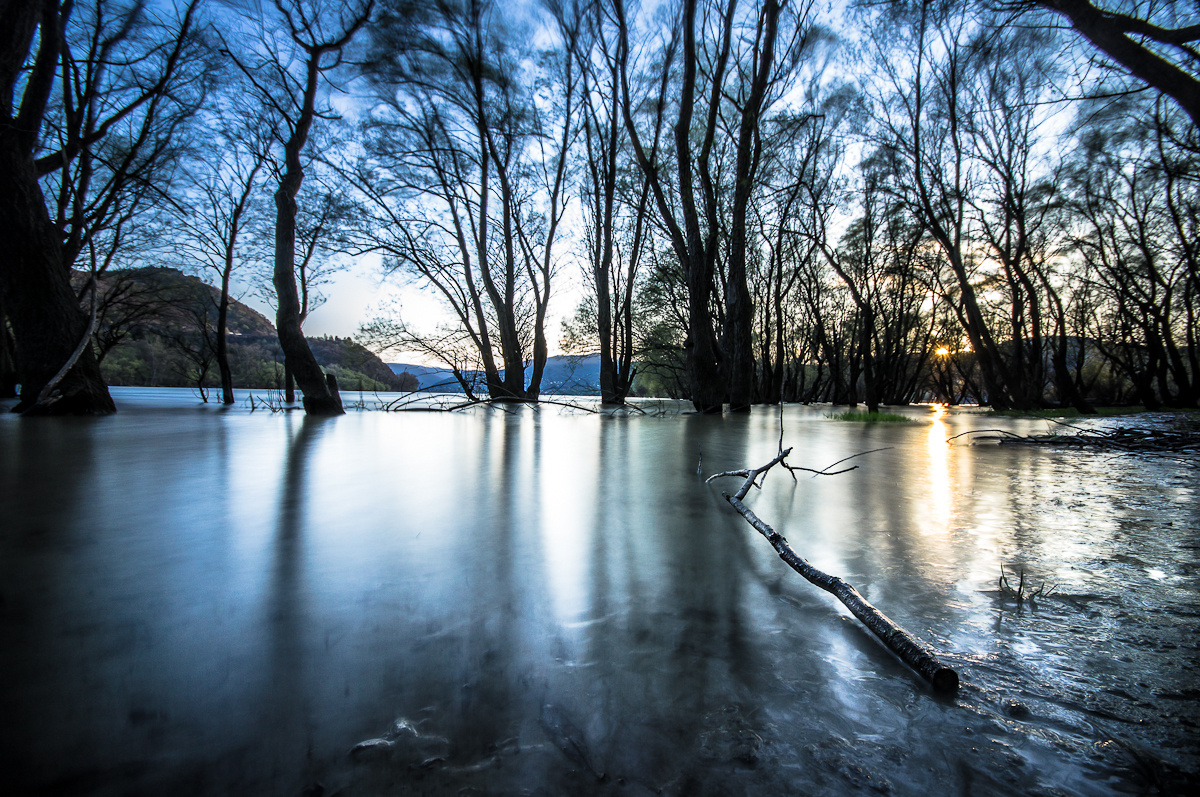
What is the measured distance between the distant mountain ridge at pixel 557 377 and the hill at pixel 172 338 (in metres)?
1.43

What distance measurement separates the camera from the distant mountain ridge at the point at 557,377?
9.44m

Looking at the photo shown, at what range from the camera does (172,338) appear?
611 inches

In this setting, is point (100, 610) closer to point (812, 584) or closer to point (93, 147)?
point (812, 584)

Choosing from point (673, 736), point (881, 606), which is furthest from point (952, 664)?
point (673, 736)

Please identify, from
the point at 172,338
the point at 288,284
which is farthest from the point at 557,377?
the point at 172,338

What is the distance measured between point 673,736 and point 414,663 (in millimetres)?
404

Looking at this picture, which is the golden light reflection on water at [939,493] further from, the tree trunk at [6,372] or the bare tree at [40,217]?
the tree trunk at [6,372]

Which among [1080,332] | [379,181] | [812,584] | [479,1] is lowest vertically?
[812,584]

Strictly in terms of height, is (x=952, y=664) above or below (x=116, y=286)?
below

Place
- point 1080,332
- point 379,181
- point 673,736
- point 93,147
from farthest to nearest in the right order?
point 1080,332
point 379,181
point 93,147
point 673,736

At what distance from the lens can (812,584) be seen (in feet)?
3.52

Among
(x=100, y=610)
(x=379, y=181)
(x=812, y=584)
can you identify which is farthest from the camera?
(x=379, y=181)

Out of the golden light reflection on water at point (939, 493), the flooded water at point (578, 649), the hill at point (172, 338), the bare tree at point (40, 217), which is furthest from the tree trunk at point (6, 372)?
the golden light reflection on water at point (939, 493)

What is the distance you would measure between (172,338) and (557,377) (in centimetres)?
1283
